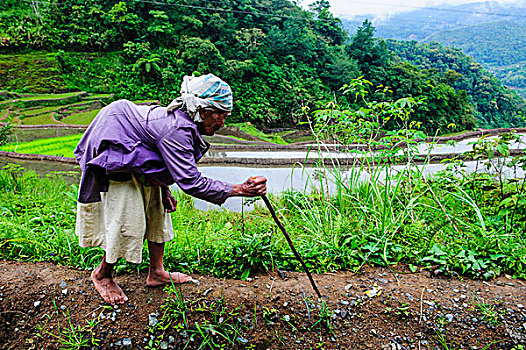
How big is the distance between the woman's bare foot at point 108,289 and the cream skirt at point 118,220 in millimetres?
244

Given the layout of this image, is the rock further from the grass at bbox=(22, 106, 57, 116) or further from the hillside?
the hillside

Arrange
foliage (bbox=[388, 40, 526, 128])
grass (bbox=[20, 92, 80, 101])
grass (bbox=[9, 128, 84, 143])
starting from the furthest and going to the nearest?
foliage (bbox=[388, 40, 526, 128])
grass (bbox=[20, 92, 80, 101])
grass (bbox=[9, 128, 84, 143])

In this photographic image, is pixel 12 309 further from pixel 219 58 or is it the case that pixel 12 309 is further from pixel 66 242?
pixel 219 58

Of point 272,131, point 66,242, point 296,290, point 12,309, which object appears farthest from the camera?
point 272,131

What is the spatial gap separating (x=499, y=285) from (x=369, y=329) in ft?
3.17

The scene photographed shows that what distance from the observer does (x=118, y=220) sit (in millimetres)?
1661

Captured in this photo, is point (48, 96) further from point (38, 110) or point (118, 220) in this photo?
point (118, 220)

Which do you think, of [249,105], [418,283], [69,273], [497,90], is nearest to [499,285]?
[418,283]

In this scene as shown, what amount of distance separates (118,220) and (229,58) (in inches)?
683

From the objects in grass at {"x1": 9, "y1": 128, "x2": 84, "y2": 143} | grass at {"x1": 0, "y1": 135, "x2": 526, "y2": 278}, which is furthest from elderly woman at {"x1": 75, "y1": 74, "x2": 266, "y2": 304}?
grass at {"x1": 9, "y1": 128, "x2": 84, "y2": 143}

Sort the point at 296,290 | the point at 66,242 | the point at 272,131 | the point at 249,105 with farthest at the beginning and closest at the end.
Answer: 1. the point at 249,105
2. the point at 272,131
3. the point at 66,242
4. the point at 296,290

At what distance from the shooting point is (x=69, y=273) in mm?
2098

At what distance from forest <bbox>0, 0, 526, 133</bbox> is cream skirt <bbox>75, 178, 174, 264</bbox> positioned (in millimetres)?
10129

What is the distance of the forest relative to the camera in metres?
13.1
